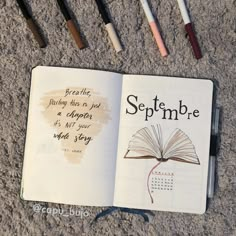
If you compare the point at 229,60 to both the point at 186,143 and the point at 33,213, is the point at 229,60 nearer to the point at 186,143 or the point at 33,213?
the point at 186,143

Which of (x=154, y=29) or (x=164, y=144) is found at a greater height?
(x=154, y=29)

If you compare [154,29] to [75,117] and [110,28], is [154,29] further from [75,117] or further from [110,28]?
[75,117]

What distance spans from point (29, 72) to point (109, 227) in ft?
0.89

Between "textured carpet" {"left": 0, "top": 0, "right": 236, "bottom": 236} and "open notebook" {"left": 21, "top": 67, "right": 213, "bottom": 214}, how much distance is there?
0.06ft

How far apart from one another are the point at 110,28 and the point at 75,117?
15cm

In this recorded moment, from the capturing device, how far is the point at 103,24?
31.0 inches

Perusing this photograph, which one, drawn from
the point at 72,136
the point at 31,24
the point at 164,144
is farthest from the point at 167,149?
the point at 31,24

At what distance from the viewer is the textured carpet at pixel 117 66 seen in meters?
0.77

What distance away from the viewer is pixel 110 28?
0.78 meters

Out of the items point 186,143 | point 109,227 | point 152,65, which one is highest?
point 152,65

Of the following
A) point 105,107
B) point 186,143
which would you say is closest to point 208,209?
point 186,143

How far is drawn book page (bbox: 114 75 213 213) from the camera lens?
77 centimetres

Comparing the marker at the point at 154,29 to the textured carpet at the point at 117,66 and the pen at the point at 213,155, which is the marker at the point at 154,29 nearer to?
the textured carpet at the point at 117,66

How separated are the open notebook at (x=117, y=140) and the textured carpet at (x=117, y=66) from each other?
2cm
